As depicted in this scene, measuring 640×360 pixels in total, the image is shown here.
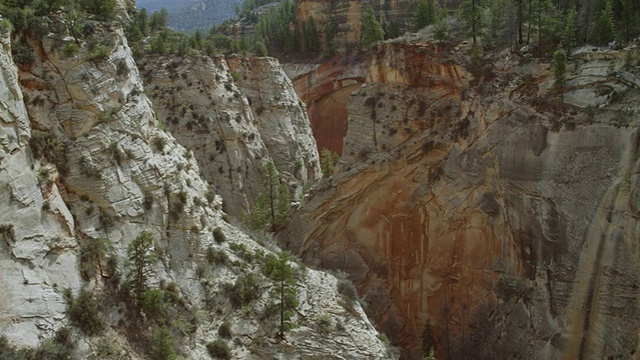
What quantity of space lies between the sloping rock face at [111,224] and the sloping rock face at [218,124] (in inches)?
717

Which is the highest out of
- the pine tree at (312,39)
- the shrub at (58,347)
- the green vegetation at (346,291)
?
the pine tree at (312,39)

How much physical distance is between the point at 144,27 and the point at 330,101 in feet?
108

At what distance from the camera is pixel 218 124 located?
52.4 meters

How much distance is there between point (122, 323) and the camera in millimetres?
25469

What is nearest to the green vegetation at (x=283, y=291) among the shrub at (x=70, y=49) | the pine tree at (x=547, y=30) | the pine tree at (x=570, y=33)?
the shrub at (x=70, y=49)

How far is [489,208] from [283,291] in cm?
1544

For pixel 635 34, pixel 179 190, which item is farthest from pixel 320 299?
pixel 635 34

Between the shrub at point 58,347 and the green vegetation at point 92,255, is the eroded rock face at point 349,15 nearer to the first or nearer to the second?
the green vegetation at point 92,255

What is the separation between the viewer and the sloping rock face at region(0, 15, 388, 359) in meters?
23.4

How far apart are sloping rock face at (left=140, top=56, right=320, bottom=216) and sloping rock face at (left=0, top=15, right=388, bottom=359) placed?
18212 mm

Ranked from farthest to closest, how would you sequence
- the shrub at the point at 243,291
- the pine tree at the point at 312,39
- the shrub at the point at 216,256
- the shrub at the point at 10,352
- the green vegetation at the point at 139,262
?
the pine tree at the point at 312,39
the shrub at the point at 216,256
the shrub at the point at 243,291
the green vegetation at the point at 139,262
the shrub at the point at 10,352

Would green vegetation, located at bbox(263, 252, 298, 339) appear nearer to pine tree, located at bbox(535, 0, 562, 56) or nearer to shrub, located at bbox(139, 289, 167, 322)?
shrub, located at bbox(139, 289, 167, 322)

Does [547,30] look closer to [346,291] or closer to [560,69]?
[560,69]

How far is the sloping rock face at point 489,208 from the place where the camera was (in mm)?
31922
